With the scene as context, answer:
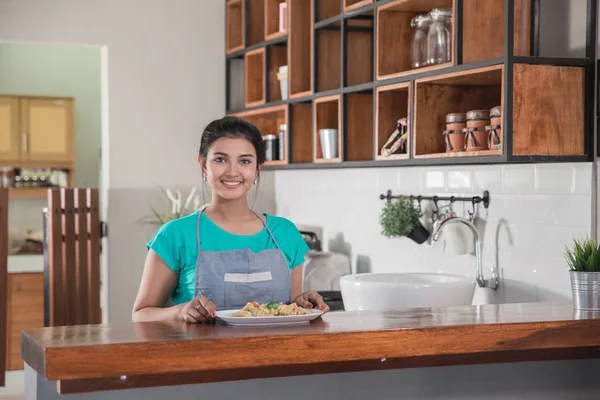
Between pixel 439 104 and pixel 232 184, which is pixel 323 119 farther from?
pixel 232 184

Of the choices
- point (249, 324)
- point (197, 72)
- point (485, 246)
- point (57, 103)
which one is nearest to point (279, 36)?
point (197, 72)

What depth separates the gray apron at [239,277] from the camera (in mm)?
2357

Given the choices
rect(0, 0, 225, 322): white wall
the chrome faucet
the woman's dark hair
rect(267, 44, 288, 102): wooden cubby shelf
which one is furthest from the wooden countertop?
rect(0, 0, 225, 322): white wall

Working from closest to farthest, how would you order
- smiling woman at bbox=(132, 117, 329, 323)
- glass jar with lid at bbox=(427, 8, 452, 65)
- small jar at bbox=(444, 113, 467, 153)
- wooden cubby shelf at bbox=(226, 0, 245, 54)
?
smiling woman at bbox=(132, 117, 329, 323), small jar at bbox=(444, 113, 467, 153), glass jar with lid at bbox=(427, 8, 452, 65), wooden cubby shelf at bbox=(226, 0, 245, 54)

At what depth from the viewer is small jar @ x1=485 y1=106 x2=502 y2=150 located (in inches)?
112

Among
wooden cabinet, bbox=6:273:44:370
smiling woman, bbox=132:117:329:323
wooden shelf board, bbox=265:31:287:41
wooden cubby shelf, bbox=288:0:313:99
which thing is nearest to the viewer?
smiling woman, bbox=132:117:329:323

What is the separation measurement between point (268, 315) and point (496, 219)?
59.5 inches

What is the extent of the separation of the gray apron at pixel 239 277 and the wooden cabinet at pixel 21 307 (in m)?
4.03

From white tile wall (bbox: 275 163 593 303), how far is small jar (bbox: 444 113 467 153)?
25 cm

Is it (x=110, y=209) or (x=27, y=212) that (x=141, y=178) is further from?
(x=27, y=212)

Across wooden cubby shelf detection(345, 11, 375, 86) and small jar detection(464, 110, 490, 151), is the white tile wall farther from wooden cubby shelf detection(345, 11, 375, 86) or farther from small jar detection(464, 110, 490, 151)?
wooden cubby shelf detection(345, 11, 375, 86)

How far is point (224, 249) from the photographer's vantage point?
2400 millimetres

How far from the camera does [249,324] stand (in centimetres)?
202

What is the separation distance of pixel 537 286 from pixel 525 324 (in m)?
1.01
